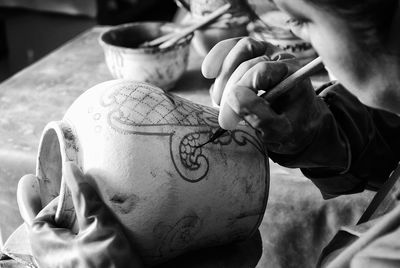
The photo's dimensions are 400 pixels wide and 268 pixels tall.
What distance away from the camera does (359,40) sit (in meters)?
0.58

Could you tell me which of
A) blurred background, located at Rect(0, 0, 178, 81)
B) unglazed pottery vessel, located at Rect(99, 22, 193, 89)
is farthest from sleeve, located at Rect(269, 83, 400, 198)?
blurred background, located at Rect(0, 0, 178, 81)

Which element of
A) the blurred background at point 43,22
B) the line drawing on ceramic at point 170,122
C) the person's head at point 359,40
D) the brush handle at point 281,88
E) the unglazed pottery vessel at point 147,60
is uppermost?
the person's head at point 359,40

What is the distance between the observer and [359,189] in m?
0.95

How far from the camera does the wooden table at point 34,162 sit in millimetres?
1061

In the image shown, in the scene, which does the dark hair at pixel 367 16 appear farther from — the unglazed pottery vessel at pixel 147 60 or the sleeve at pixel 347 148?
the unglazed pottery vessel at pixel 147 60

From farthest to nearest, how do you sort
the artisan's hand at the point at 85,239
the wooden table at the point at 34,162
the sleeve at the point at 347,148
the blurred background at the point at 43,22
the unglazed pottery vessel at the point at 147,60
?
the blurred background at the point at 43,22 < the unglazed pottery vessel at the point at 147,60 < the wooden table at the point at 34,162 < the sleeve at the point at 347,148 < the artisan's hand at the point at 85,239

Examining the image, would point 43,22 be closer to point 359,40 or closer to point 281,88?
point 281,88

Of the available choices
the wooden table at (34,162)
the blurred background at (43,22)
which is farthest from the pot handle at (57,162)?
the blurred background at (43,22)

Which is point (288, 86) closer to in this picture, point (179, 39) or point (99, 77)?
point (179, 39)

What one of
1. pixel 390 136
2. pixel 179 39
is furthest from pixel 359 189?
pixel 179 39

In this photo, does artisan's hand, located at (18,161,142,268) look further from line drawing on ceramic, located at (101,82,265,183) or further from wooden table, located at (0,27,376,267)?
wooden table, located at (0,27,376,267)

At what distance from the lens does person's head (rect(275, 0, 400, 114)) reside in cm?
55

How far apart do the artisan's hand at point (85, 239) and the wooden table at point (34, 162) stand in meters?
0.41

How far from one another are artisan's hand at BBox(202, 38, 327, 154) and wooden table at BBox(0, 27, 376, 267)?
9.9 inches
